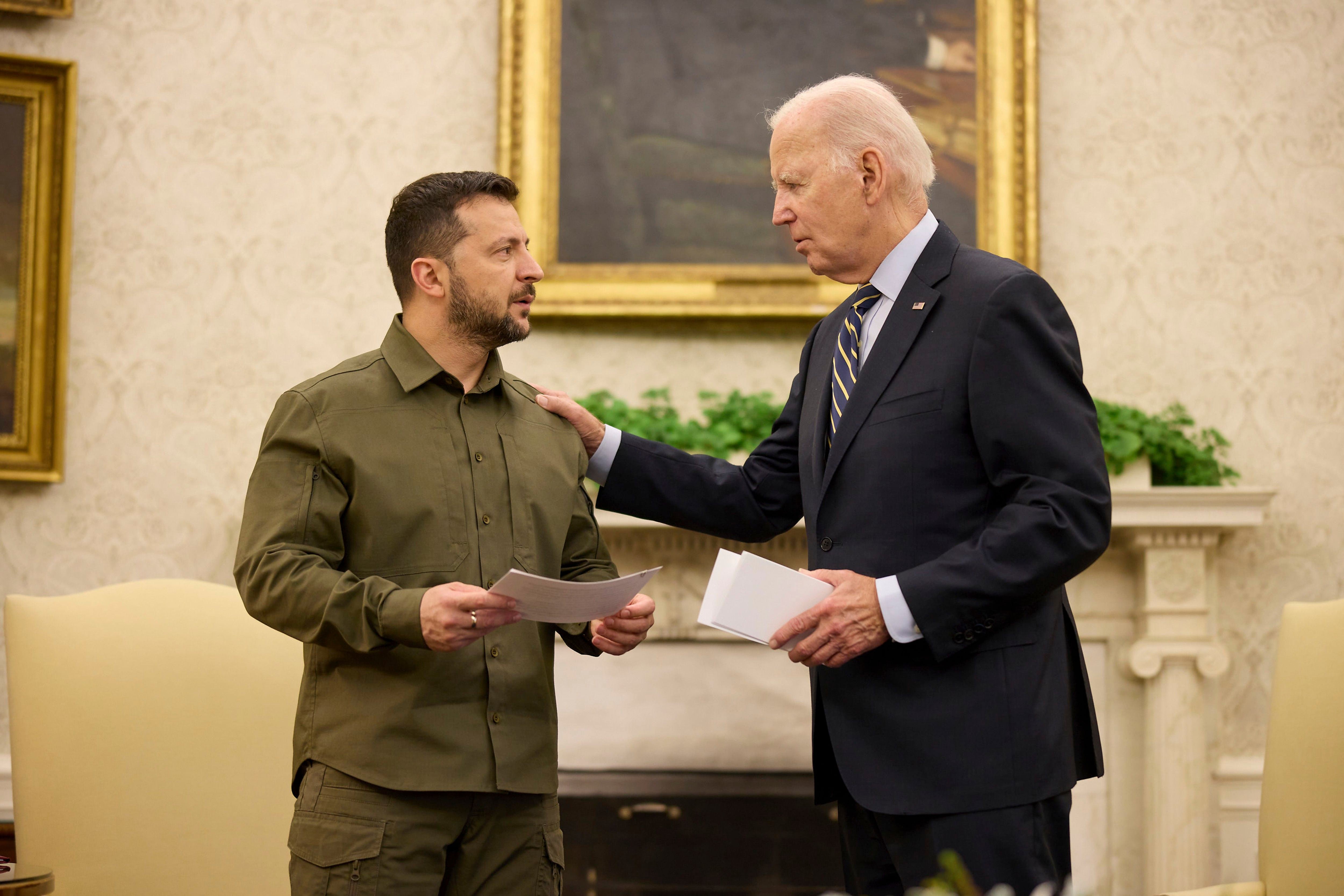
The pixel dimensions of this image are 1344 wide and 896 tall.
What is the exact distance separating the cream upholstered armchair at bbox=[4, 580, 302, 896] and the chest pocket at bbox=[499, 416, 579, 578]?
2.73 ft

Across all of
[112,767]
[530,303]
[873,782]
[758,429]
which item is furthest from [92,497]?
[873,782]

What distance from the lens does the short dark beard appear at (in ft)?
6.37

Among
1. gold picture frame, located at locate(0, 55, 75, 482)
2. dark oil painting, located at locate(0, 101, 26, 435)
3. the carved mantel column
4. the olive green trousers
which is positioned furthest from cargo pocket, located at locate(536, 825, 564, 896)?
dark oil painting, located at locate(0, 101, 26, 435)

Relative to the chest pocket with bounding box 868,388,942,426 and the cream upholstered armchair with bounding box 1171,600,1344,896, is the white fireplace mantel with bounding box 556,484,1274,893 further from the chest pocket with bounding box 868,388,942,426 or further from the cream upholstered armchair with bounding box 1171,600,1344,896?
the chest pocket with bounding box 868,388,942,426

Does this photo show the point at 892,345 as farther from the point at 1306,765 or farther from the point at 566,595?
the point at 1306,765

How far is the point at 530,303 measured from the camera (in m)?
2.04

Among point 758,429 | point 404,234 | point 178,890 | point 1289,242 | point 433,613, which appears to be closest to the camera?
point 433,613

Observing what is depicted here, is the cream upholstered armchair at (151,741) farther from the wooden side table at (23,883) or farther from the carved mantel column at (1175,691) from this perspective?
the carved mantel column at (1175,691)

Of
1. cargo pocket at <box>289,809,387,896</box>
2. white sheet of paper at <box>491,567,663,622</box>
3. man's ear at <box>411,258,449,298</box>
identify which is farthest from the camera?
man's ear at <box>411,258,449,298</box>

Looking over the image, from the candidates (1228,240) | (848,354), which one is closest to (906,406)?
(848,354)

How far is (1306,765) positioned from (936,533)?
3.39 ft

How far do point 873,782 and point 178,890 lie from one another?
4.66 ft

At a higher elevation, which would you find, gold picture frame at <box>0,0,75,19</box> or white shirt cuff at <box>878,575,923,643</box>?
gold picture frame at <box>0,0,75,19</box>

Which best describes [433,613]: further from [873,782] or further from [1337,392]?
[1337,392]
